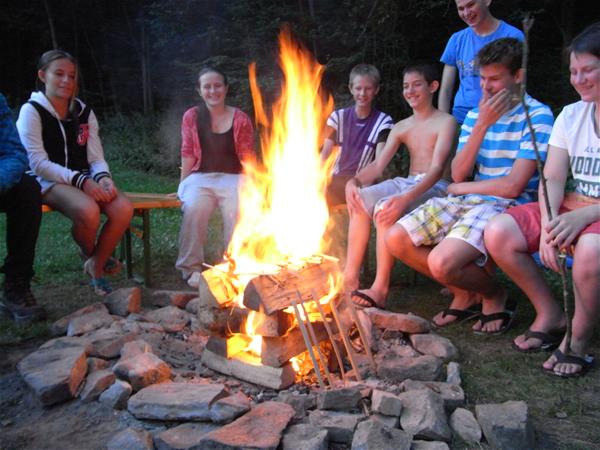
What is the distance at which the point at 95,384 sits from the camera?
2.64 metres

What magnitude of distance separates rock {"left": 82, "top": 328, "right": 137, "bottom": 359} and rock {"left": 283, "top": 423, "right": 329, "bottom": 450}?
1.16 metres

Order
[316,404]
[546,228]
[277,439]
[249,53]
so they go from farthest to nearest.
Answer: [249,53] → [546,228] → [316,404] → [277,439]

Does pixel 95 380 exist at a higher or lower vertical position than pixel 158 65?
lower

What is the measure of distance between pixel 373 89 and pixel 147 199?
1979mm

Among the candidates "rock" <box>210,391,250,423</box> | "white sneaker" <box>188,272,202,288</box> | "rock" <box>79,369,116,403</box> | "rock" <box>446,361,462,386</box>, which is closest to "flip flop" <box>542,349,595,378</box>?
"rock" <box>446,361,462,386</box>

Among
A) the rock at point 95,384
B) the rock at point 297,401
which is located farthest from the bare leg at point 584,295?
the rock at point 95,384

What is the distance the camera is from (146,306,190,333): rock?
11.6 feet

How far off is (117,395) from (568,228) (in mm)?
2233

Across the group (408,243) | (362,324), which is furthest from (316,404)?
A: (408,243)

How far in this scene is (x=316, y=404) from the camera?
2.57m

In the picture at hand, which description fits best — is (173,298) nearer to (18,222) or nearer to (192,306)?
(192,306)

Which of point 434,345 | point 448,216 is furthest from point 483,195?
point 434,345

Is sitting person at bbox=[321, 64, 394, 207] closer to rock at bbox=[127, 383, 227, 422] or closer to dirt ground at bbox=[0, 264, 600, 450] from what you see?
dirt ground at bbox=[0, 264, 600, 450]

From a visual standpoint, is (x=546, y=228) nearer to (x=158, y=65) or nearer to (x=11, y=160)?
(x=11, y=160)
